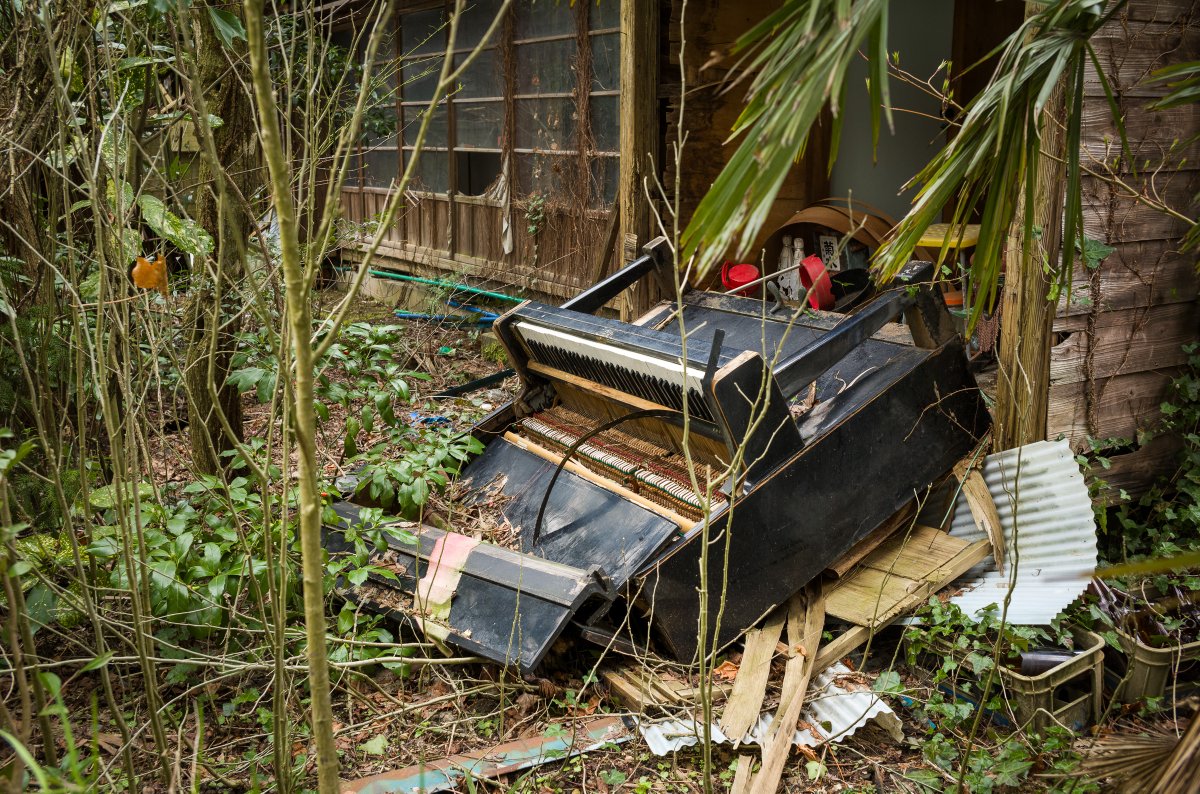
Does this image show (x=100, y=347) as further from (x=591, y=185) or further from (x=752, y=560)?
(x=591, y=185)

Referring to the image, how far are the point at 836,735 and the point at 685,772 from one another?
53 centimetres

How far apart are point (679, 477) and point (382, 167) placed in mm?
8058

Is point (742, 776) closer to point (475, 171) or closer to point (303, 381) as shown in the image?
point (303, 381)

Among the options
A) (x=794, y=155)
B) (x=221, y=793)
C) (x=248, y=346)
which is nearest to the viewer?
(x=794, y=155)

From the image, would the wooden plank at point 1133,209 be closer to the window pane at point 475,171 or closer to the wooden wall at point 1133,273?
the wooden wall at point 1133,273

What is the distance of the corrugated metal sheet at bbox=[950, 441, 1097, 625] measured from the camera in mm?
3514

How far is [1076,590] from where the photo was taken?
347cm

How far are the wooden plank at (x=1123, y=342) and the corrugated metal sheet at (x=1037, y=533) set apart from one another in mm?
430

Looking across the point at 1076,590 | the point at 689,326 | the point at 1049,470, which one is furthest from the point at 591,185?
the point at 1076,590

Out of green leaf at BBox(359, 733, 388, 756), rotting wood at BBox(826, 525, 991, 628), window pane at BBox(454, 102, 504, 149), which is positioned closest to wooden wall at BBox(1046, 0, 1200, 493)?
rotting wood at BBox(826, 525, 991, 628)

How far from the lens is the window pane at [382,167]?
10383 millimetres

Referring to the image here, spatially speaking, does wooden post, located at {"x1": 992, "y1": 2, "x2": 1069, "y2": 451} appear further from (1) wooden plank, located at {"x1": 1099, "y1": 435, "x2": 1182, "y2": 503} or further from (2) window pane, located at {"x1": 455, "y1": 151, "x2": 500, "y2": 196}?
(2) window pane, located at {"x1": 455, "y1": 151, "x2": 500, "y2": 196}

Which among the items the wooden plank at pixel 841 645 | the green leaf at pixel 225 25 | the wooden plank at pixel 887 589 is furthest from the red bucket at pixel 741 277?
the green leaf at pixel 225 25

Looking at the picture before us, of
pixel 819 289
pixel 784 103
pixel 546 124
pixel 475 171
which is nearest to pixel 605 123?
pixel 546 124
